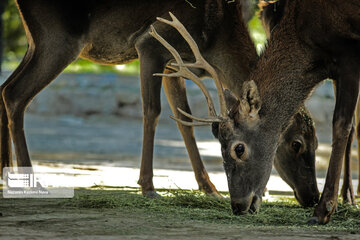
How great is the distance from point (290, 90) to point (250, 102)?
0.37 meters

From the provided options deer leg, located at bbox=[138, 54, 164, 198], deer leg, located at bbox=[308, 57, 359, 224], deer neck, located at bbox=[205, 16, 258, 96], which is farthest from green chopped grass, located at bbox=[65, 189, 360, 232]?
deer neck, located at bbox=[205, 16, 258, 96]

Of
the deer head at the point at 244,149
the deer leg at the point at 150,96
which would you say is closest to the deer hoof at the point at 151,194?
the deer leg at the point at 150,96

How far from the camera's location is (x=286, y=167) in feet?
21.5

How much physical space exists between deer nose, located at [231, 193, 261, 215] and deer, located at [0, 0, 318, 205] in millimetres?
1293

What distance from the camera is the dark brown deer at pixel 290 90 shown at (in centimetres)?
561

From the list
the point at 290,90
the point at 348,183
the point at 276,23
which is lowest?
the point at 348,183

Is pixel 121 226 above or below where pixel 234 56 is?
below

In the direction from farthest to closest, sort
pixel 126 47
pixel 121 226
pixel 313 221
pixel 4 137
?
pixel 126 47 → pixel 4 137 → pixel 313 221 → pixel 121 226

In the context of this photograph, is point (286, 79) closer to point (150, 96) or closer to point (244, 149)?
point (244, 149)

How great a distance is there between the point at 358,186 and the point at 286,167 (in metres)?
1.58

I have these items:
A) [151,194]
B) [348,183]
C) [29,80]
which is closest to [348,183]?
[348,183]

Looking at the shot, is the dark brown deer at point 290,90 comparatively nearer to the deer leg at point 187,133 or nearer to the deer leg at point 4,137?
the deer leg at point 187,133

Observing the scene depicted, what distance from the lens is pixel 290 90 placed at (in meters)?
5.77

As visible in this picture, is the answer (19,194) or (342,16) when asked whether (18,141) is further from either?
(342,16)
